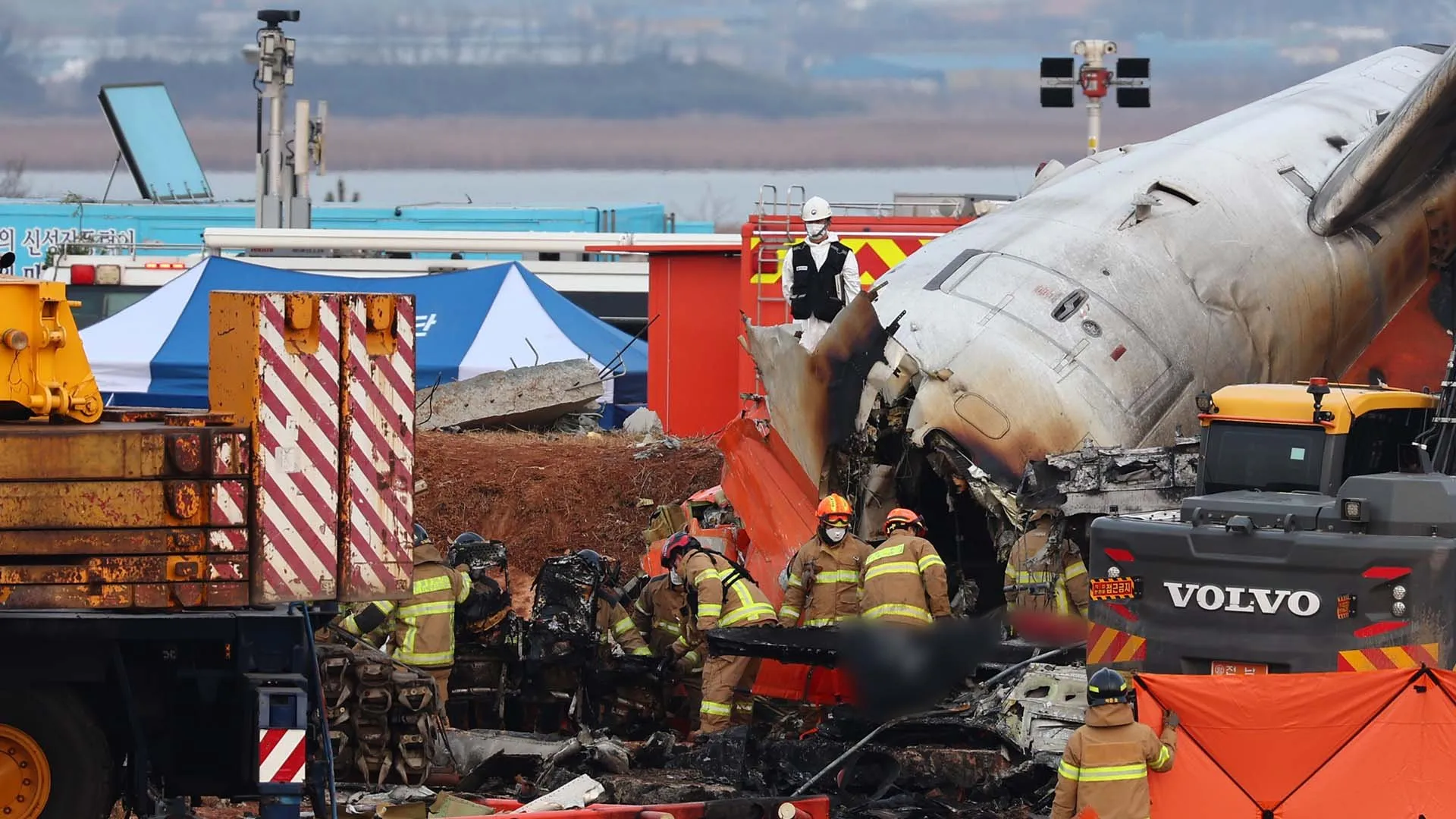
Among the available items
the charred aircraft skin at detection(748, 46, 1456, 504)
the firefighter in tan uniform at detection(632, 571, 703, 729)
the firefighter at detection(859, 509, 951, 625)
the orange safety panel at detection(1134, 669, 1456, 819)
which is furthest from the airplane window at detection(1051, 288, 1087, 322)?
the orange safety panel at detection(1134, 669, 1456, 819)

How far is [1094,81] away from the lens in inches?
1064

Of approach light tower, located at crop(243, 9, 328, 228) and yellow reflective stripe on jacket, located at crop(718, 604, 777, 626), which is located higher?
approach light tower, located at crop(243, 9, 328, 228)

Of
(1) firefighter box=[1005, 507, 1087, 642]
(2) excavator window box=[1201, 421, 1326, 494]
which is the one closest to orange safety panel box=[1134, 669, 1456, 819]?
(2) excavator window box=[1201, 421, 1326, 494]

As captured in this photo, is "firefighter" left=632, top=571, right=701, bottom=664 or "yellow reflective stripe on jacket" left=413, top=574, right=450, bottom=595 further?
"firefighter" left=632, top=571, right=701, bottom=664

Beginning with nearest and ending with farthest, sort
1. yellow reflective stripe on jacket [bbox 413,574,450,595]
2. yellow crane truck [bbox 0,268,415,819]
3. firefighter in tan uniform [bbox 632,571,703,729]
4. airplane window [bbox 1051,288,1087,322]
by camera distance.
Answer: yellow crane truck [bbox 0,268,415,819]
yellow reflective stripe on jacket [bbox 413,574,450,595]
firefighter in tan uniform [bbox 632,571,703,729]
airplane window [bbox 1051,288,1087,322]

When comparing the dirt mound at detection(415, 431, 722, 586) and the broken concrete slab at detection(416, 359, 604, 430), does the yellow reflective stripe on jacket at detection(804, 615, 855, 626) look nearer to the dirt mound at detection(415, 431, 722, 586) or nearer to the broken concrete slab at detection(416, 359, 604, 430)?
the dirt mound at detection(415, 431, 722, 586)

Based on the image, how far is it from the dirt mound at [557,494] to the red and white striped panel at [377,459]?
11856mm

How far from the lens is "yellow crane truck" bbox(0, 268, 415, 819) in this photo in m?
8.91

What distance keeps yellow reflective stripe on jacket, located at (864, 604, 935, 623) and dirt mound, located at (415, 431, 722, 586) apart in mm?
8613

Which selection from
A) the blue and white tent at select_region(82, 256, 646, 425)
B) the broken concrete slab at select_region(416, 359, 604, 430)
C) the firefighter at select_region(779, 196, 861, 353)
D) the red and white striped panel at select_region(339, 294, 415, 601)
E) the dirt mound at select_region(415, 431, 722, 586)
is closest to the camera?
the red and white striped panel at select_region(339, 294, 415, 601)

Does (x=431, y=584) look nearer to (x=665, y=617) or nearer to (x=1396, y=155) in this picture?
(x=665, y=617)

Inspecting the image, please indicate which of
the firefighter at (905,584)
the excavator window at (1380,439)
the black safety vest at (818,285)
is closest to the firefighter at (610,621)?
the firefighter at (905,584)

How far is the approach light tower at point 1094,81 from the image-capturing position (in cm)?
2705

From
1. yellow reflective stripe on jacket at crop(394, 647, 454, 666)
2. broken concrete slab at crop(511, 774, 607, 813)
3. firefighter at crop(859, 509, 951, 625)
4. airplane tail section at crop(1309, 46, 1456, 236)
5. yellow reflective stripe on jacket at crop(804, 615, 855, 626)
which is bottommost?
broken concrete slab at crop(511, 774, 607, 813)
